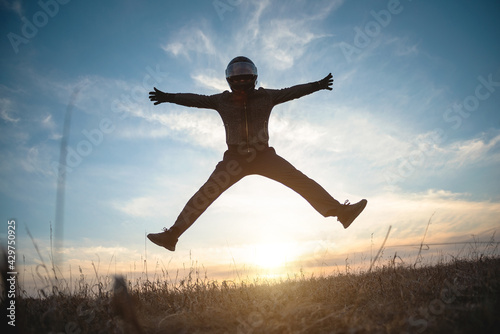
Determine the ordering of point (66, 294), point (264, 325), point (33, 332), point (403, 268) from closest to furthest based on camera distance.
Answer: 1. point (33, 332)
2. point (264, 325)
3. point (66, 294)
4. point (403, 268)

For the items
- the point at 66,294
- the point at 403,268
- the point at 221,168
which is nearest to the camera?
the point at 66,294

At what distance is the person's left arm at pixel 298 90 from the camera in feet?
17.9

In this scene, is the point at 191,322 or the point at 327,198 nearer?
the point at 191,322

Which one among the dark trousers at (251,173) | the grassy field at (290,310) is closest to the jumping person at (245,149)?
the dark trousers at (251,173)

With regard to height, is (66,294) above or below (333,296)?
above

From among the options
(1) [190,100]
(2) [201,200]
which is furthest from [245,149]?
(1) [190,100]

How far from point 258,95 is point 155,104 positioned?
191 cm

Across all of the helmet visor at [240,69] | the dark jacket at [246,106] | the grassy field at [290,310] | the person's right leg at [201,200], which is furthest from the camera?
the helmet visor at [240,69]

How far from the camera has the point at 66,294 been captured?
403cm

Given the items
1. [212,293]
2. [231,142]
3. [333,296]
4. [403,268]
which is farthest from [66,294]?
[403,268]

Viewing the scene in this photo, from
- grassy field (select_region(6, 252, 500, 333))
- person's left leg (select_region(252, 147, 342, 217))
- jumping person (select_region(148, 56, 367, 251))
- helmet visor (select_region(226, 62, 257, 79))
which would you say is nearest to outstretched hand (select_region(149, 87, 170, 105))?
jumping person (select_region(148, 56, 367, 251))

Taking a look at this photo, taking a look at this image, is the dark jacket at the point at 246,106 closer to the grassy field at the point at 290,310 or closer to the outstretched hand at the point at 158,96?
the outstretched hand at the point at 158,96

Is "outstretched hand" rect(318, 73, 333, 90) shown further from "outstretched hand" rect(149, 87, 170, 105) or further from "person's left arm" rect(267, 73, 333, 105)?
"outstretched hand" rect(149, 87, 170, 105)

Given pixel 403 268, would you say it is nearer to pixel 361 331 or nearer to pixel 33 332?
pixel 361 331
